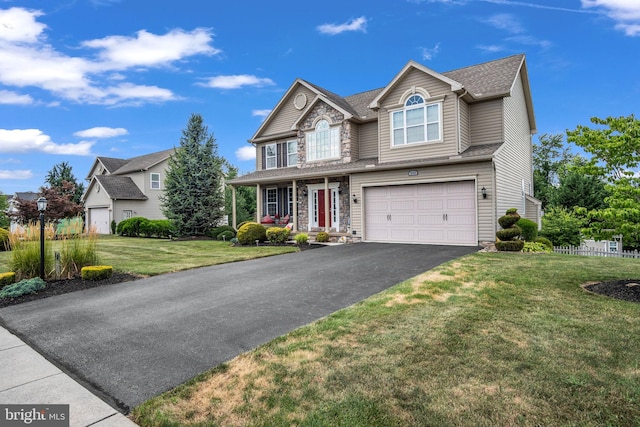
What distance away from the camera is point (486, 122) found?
45.0 ft

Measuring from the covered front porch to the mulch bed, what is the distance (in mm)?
10359

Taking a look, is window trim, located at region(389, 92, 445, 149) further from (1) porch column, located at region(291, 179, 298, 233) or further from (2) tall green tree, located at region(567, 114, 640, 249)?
(2) tall green tree, located at region(567, 114, 640, 249)

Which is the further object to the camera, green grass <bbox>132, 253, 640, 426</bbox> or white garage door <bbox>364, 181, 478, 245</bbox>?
white garage door <bbox>364, 181, 478, 245</bbox>

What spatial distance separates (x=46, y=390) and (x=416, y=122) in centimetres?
1365

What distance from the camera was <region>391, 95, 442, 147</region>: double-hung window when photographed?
1329cm

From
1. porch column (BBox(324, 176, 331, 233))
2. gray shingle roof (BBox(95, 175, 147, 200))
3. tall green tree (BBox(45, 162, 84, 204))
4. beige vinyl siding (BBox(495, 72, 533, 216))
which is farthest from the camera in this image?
tall green tree (BBox(45, 162, 84, 204))

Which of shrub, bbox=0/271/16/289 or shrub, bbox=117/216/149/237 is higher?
shrub, bbox=117/216/149/237

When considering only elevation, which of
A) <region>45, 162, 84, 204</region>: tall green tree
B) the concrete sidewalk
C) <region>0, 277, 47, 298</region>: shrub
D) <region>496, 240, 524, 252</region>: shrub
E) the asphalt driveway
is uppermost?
<region>45, 162, 84, 204</region>: tall green tree

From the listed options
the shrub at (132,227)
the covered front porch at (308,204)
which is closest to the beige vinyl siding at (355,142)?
the covered front porch at (308,204)

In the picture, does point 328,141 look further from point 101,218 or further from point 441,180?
point 101,218

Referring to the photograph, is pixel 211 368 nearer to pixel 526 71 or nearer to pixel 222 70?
pixel 526 71

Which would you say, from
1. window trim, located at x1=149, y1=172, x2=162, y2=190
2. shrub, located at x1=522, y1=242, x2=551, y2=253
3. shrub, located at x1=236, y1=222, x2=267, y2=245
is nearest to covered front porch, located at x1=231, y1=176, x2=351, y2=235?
shrub, located at x1=236, y1=222, x2=267, y2=245

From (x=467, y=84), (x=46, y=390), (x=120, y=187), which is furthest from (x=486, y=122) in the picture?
(x=120, y=187)

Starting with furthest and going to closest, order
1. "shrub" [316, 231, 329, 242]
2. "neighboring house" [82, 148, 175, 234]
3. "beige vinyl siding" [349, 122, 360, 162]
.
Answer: "neighboring house" [82, 148, 175, 234]
"beige vinyl siding" [349, 122, 360, 162]
"shrub" [316, 231, 329, 242]
